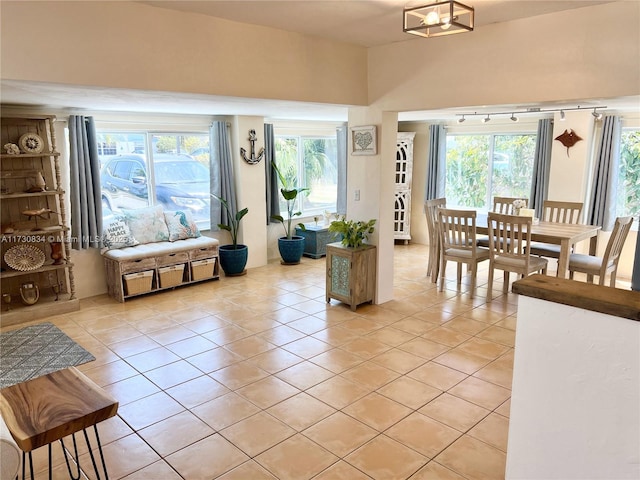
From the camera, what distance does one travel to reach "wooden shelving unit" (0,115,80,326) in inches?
187

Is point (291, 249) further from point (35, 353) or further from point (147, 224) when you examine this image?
point (35, 353)

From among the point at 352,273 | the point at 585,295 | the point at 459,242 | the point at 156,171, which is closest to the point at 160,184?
the point at 156,171

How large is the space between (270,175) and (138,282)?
2.63 meters

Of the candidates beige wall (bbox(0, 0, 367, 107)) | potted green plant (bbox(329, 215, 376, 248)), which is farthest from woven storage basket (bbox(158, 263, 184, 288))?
beige wall (bbox(0, 0, 367, 107))

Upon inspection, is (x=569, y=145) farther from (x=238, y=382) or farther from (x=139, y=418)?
(x=139, y=418)

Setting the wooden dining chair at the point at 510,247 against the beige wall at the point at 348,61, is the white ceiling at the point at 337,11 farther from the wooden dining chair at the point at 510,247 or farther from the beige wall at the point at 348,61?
the wooden dining chair at the point at 510,247

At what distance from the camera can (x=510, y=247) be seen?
203 inches

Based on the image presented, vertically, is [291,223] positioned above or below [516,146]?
below

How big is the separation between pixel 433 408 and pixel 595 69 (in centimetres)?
266

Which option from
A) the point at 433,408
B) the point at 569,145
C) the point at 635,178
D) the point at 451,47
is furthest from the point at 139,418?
the point at 635,178

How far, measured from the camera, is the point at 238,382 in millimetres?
3525

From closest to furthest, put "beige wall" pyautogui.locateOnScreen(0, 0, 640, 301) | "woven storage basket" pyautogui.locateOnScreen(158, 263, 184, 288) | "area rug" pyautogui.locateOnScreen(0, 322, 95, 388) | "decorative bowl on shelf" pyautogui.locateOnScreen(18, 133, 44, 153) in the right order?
"beige wall" pyautogui.locateOnScreen(0, 0, 640, 301)
"area rug" pyautogui.locateOnScreen(0, 322, 95, 388)
"decorative bowl on shelf" pyautogui.locateOnScreen(18, 133, 44, 153)
"woven storage basket" pyautogui.locateOnScreen(158, 263, 184, 288)

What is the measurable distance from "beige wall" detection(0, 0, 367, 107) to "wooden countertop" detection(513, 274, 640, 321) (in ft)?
9.34

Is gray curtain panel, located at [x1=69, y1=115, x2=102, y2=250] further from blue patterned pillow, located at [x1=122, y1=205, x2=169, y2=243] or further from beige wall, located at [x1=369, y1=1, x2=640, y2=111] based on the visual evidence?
beige wall, located at [x1=369, y1=1, x2=640, y2=111]
